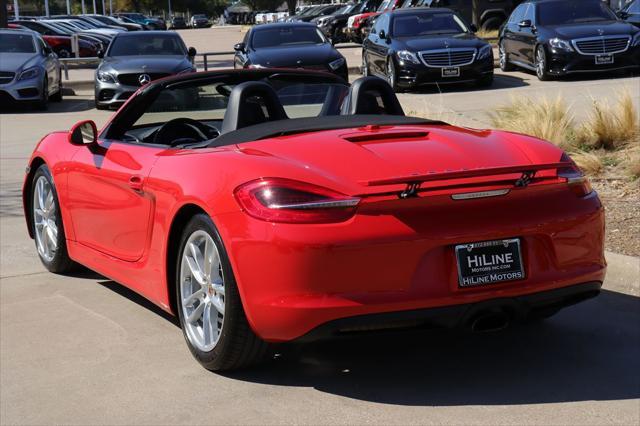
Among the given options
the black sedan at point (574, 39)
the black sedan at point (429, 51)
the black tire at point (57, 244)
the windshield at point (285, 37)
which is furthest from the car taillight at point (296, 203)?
the windshield at point (285, 37)

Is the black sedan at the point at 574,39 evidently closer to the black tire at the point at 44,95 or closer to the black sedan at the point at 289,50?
the black sedan at the point at 289,50

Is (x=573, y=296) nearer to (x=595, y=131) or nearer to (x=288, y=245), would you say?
(x=288, y=245)

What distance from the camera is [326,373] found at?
5.21 m

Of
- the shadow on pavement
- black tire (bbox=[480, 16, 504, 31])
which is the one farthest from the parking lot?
black tire (bbox=[480, 16, 504, 31])

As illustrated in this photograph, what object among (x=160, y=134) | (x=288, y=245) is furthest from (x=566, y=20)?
(x=288, y=245)

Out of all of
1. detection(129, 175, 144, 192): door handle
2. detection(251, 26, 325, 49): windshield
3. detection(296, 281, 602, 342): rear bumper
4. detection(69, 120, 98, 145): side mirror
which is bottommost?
detection(251, 26, 325, 49): windshield

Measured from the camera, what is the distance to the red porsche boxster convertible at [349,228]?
4582mm

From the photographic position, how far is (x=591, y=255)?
505 centimetres

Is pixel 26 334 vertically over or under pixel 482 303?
under

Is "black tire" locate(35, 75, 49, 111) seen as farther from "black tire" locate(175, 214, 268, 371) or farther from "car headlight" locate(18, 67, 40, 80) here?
"black tire" locate(175, 214, 268, 371)

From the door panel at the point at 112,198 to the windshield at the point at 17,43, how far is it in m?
16.4

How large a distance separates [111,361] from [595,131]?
701cm

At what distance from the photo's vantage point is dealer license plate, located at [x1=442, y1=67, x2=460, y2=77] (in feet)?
69.8

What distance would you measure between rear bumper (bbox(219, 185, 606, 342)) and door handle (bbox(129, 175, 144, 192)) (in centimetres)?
104
